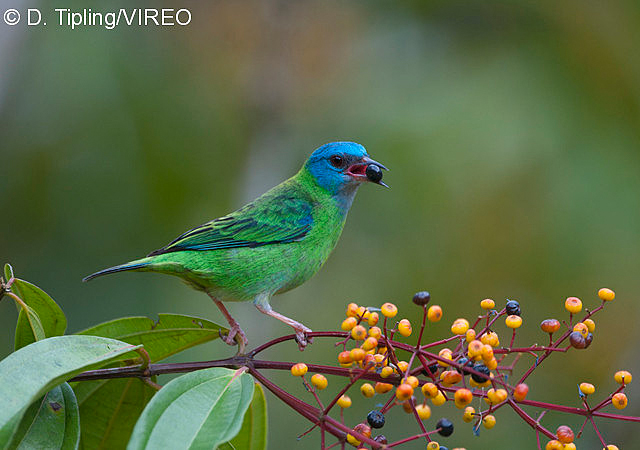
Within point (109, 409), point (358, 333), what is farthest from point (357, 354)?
point (109, 409)

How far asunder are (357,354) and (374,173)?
1.47 metres

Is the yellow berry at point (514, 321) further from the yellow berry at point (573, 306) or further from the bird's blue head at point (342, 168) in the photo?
the bird's blue head at point (342, 168)

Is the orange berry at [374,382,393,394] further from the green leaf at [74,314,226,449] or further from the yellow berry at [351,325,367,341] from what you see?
the green leaf at [74,314,226,449]

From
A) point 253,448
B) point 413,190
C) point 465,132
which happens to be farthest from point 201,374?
point 465,132

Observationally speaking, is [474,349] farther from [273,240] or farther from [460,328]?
[273,240]

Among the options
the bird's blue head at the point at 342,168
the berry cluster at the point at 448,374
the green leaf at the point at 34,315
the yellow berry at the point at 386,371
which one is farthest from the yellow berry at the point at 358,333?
the bird's blue head at the point at 342,168

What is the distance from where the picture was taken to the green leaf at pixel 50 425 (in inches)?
74.6

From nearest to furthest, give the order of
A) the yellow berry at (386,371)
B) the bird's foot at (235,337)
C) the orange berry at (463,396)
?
the orange berry at (463,396) → the yellow berry at (386,371) → the bird's foot at (235,337)

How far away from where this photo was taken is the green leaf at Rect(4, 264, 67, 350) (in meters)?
2.12

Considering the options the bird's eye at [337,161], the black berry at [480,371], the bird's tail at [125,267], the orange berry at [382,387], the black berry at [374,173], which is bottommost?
the orange berry at [382,387]

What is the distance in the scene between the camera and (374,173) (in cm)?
315

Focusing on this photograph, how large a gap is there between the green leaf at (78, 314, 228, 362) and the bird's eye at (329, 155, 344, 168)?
1223 mm

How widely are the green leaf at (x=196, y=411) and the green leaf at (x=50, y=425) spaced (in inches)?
14.3

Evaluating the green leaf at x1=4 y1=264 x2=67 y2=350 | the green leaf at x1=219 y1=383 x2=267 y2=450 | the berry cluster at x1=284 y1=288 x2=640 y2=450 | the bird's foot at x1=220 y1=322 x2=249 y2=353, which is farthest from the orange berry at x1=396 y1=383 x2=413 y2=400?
the green leaf at x1=4 y1=264 x2=67 y2=350
